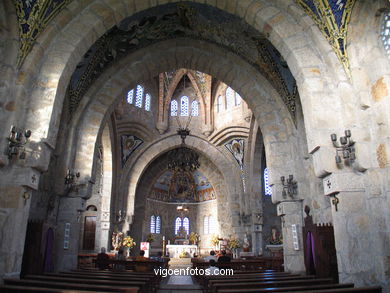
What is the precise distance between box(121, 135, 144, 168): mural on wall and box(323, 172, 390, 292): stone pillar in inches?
589

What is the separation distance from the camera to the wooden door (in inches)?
667

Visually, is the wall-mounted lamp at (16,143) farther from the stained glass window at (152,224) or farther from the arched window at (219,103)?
the stained glass window at (152,224)

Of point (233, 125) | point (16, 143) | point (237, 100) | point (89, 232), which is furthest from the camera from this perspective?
point (237, 100)

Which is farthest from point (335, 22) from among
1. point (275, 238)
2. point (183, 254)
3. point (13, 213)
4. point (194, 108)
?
point (183, 254)

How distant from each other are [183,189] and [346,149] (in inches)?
786

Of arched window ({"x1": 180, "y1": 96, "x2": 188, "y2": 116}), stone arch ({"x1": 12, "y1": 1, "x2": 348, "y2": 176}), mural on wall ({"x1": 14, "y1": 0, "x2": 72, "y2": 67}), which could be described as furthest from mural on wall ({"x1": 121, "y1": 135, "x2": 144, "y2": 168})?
mural on wall ({"x1": 14, "y1": 0, "x2": 72, "y2": 67})

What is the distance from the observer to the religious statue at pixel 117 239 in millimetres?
17859

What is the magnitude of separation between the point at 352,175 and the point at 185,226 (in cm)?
2161

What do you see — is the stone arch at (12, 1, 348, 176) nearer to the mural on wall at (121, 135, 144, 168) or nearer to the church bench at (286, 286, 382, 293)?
the church bench at (286, 286, 382, 293)

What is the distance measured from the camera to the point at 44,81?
6.93 meters

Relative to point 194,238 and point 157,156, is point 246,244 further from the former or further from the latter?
point 157,156

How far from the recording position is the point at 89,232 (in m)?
17.3

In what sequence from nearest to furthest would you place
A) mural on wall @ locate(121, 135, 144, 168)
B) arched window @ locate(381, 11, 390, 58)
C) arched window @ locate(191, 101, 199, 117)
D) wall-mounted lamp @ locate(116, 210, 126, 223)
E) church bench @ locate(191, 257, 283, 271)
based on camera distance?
arched window @ locate(381, 11, 390, 58)
church bench @ locate(191, 257, 283, 271)
wall-mounted lamp @ locate(116, 210, 126, 223)
mural on wall @ locate(121, 135, 144, 168)
arched window @ locate(191, 101, 199, 117)

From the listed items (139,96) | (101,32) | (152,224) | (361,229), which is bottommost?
(361,229)
